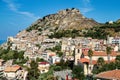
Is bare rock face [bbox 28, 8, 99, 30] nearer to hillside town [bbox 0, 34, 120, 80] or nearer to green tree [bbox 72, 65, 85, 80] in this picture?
hillside town [bbox 0, 34, 120, 80]

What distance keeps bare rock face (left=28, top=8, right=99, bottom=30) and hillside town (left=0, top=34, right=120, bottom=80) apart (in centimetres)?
1972

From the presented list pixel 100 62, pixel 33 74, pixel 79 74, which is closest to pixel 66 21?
pixel 33 74

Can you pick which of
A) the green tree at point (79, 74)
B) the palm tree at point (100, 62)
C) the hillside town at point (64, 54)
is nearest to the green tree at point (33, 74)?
the hillside town at point (64, 54)

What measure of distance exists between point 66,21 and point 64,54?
66.2 m

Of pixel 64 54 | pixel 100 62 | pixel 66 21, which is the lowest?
pixel 100 62

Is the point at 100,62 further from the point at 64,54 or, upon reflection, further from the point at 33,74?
the point at 64,54

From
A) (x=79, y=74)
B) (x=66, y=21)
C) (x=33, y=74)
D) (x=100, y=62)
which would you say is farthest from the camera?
(x=66, y=21)

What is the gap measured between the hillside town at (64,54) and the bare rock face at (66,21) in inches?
776

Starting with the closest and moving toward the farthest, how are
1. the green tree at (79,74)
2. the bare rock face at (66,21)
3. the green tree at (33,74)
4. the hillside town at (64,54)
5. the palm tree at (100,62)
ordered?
1. the green tree at (79,74)
2. the palm tree at (100,62)
3. the hillside town at (64,54)
4. the green tree at (33,74)
5. the bare rock face at (66,21)

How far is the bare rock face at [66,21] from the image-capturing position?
152500 mm

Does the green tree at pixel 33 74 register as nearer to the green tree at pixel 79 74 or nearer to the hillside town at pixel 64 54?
the hillside town at pixel 64 54

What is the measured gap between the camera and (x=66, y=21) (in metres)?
161

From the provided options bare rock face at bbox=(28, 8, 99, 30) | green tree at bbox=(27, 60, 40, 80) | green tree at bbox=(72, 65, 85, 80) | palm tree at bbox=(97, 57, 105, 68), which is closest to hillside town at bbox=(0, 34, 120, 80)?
palm tree at bbox=(97, 57, 105, 68)

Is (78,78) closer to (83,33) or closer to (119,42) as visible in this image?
(119,42)
